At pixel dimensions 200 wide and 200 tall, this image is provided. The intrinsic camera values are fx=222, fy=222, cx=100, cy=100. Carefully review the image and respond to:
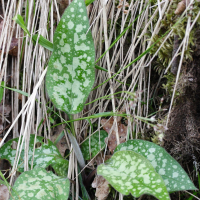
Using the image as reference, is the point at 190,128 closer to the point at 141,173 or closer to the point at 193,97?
the point at 193,97

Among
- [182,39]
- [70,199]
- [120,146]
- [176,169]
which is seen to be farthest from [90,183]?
[182,39]

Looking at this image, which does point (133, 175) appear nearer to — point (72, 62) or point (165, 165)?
point (165, 165)

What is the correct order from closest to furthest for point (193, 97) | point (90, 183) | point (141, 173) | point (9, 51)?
point (141, 173), point (193, 97), point (90, 183), point (9, 51)

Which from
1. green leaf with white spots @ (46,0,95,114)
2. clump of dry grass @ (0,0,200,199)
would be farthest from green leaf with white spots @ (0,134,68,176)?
green leaf with white spots @ (46,0,95,114)

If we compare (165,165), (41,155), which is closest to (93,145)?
(41,155)

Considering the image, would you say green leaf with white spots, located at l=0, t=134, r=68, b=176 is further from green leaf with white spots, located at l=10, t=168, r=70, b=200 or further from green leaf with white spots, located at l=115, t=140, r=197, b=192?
→ green leaf with white spots, located at l=115, t=140, r=197, b=192
